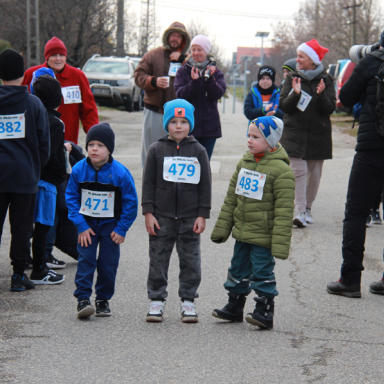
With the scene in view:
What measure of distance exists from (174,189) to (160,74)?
341 cm

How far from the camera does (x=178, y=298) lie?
4.73 m

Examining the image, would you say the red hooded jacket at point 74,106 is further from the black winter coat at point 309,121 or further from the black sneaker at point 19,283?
the black winter coat at point 309,121

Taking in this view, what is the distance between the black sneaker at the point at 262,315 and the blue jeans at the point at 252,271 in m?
0.05

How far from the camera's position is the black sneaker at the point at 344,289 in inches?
193

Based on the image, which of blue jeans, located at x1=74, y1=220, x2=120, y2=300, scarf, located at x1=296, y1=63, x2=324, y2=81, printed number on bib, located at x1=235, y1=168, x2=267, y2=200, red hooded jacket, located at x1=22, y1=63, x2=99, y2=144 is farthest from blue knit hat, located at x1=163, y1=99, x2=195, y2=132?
scarf, located at x1=296, y1=63, x2=324, y2=81

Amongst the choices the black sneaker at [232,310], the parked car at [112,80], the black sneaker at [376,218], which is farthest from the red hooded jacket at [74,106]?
the parked car at [112,80]

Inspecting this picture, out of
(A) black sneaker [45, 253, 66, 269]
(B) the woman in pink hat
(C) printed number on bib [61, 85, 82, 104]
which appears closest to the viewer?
(A) black sneaker [45, 253, 66, 269]

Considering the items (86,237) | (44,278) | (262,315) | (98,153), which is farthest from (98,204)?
(262,315)

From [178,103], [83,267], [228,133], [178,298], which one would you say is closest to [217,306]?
[178,298]

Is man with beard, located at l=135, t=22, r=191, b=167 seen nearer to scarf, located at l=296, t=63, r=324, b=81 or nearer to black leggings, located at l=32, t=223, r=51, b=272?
scarf, located at l=296, t=63, r=324, b=81

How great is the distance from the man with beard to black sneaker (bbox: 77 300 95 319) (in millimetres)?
3516

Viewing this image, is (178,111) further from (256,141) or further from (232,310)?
(232,310)

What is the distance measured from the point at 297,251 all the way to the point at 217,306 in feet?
6.54

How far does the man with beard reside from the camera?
721cm
